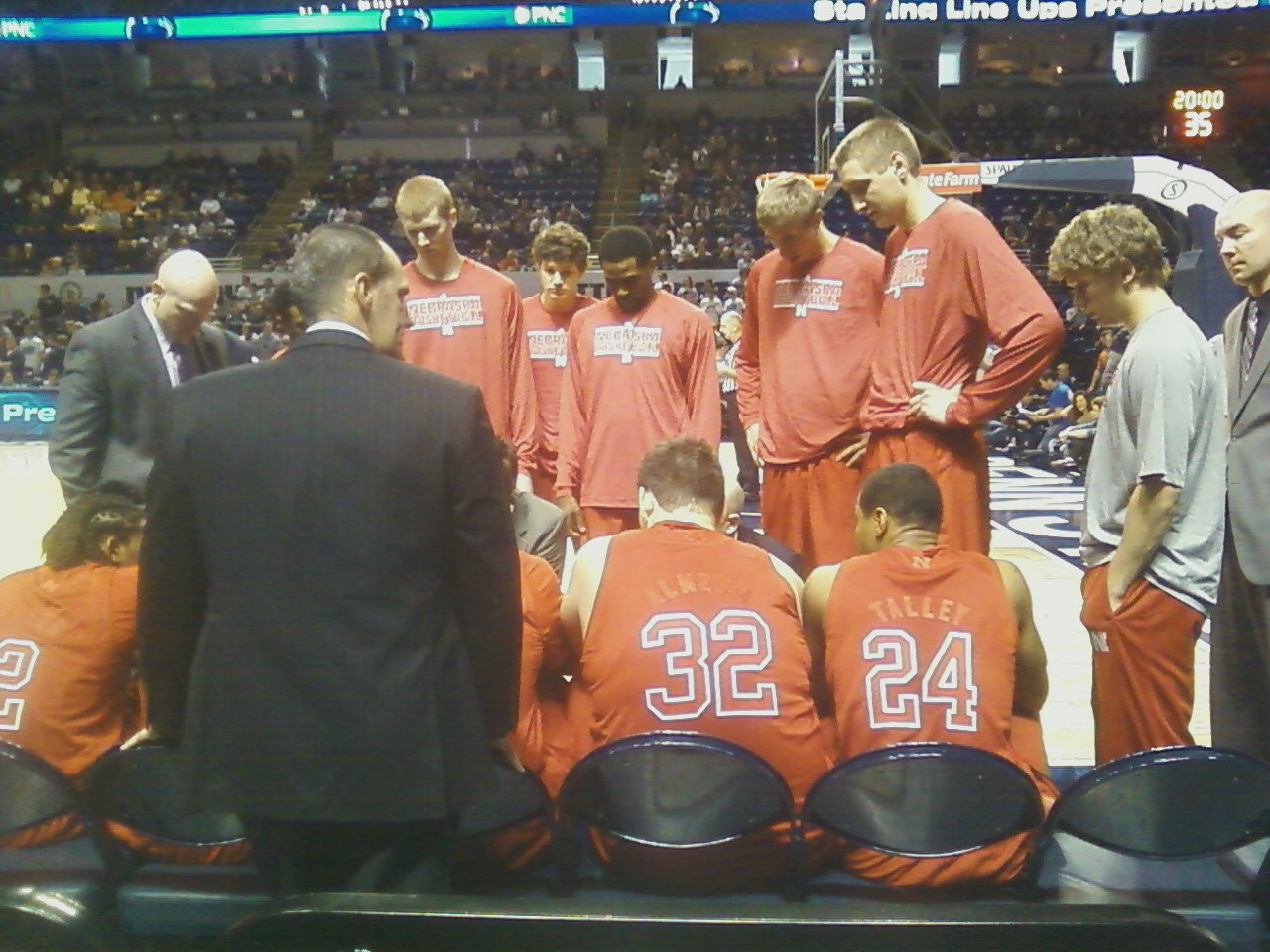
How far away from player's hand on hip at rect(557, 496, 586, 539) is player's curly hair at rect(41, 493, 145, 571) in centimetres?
162

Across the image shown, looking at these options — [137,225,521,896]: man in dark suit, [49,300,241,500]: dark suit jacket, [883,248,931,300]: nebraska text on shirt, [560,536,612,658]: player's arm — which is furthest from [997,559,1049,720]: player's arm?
[49,300,241,500]: dark suit jacket

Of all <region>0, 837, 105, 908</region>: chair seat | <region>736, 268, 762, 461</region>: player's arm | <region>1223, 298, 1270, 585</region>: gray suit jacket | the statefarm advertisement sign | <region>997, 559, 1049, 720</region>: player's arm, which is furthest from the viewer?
the statefarm advertisement sign

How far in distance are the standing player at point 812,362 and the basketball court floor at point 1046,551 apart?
1137 millimetres

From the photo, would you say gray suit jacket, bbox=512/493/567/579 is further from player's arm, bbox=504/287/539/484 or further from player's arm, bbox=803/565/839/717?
player's arm, bbox=803/565/839/717

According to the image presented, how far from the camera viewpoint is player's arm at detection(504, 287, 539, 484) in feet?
12.9

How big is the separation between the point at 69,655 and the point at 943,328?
7.20 ft

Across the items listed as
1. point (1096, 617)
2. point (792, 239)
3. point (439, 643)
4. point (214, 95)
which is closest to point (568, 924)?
point (439, 643)

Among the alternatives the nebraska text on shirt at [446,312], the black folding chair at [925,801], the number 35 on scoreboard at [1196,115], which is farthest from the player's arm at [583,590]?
the number 35 on scoreboard at [1196,115]

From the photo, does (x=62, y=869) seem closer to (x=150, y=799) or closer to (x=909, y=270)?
(x=150, y=799)

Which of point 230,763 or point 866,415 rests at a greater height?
point 866,415

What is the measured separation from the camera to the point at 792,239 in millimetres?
3420

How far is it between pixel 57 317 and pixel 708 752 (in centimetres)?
1947

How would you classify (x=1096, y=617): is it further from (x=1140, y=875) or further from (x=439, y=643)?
(x=439, y=643)

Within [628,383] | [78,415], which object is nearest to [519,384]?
[628,383]
